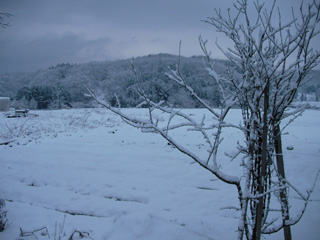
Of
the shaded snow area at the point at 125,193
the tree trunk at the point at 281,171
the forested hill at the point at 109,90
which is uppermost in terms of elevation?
the forested hill at the point at 109,90

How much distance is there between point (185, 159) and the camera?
5961mm

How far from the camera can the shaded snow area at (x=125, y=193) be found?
278 centimetres

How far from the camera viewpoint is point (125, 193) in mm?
3969

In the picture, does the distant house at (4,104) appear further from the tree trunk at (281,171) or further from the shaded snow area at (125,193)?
the tree trunk at (281,171)

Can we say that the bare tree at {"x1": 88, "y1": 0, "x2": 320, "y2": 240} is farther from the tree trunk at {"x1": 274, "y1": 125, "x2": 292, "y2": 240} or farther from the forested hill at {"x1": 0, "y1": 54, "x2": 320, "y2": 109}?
the forested hill at {"x1": 0, "y1": 54, "x2": 320, "y2": 109}

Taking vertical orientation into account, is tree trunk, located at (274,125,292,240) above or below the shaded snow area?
above

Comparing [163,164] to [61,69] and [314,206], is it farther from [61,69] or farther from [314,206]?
[61,69]

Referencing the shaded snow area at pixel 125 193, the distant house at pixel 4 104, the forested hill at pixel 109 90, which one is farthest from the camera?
the forested hill at pixel 109 90

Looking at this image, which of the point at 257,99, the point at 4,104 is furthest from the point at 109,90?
the point at 257,99

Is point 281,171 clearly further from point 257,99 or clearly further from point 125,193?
point 125,193

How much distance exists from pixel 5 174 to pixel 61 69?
59.8 metres

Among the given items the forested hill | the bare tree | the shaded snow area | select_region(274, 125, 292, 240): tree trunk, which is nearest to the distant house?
the forested hill

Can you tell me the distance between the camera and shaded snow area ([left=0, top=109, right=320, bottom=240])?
9.11 feet

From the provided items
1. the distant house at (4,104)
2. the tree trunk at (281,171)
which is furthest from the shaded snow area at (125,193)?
the distant house at (4,104)
